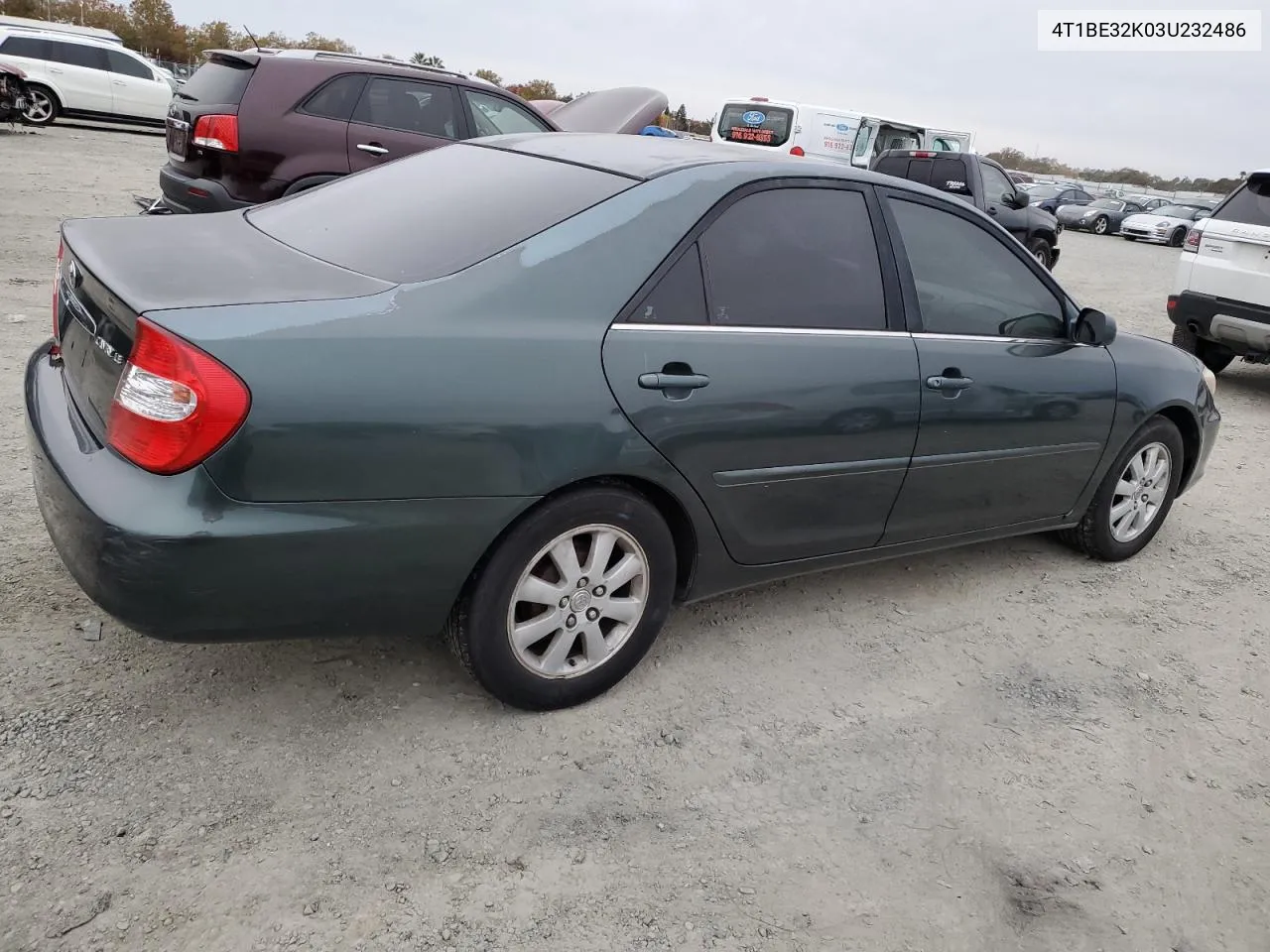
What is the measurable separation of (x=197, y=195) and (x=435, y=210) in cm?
464

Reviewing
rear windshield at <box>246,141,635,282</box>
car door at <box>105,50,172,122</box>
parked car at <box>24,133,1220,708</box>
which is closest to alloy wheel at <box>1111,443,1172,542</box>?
parked car at <box>24,133,1220,708</box>

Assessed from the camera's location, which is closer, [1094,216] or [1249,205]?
[1249,205]

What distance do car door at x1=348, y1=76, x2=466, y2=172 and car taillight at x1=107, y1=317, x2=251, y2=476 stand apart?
216 inches

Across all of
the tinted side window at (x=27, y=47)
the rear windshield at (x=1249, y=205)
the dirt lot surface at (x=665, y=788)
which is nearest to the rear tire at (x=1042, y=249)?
the rear windshield at (x=1249, y=205)

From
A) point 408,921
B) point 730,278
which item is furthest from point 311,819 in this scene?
point 730,278

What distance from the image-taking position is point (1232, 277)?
7.93 m

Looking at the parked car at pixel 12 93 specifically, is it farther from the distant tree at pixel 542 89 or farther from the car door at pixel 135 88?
the distant tree at pixel 542 89

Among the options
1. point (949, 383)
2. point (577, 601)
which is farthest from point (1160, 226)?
point (577, 601)

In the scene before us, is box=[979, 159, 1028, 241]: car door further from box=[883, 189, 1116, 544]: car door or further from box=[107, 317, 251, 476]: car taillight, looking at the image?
box=[107, 317, 251, 476]: car taillight

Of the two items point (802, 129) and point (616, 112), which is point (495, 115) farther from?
point (802, 129)

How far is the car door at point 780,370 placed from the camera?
2.81 meters

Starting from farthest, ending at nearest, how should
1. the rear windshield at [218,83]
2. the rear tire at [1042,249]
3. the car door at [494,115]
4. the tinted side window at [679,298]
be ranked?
the rear tire at [1042,249] → the car door at [494,115] → the rear windshield at [218,83] → the tinted side window at [679,298]

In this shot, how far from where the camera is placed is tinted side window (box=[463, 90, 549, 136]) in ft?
26.7

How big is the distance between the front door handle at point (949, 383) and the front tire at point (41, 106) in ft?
65.2
